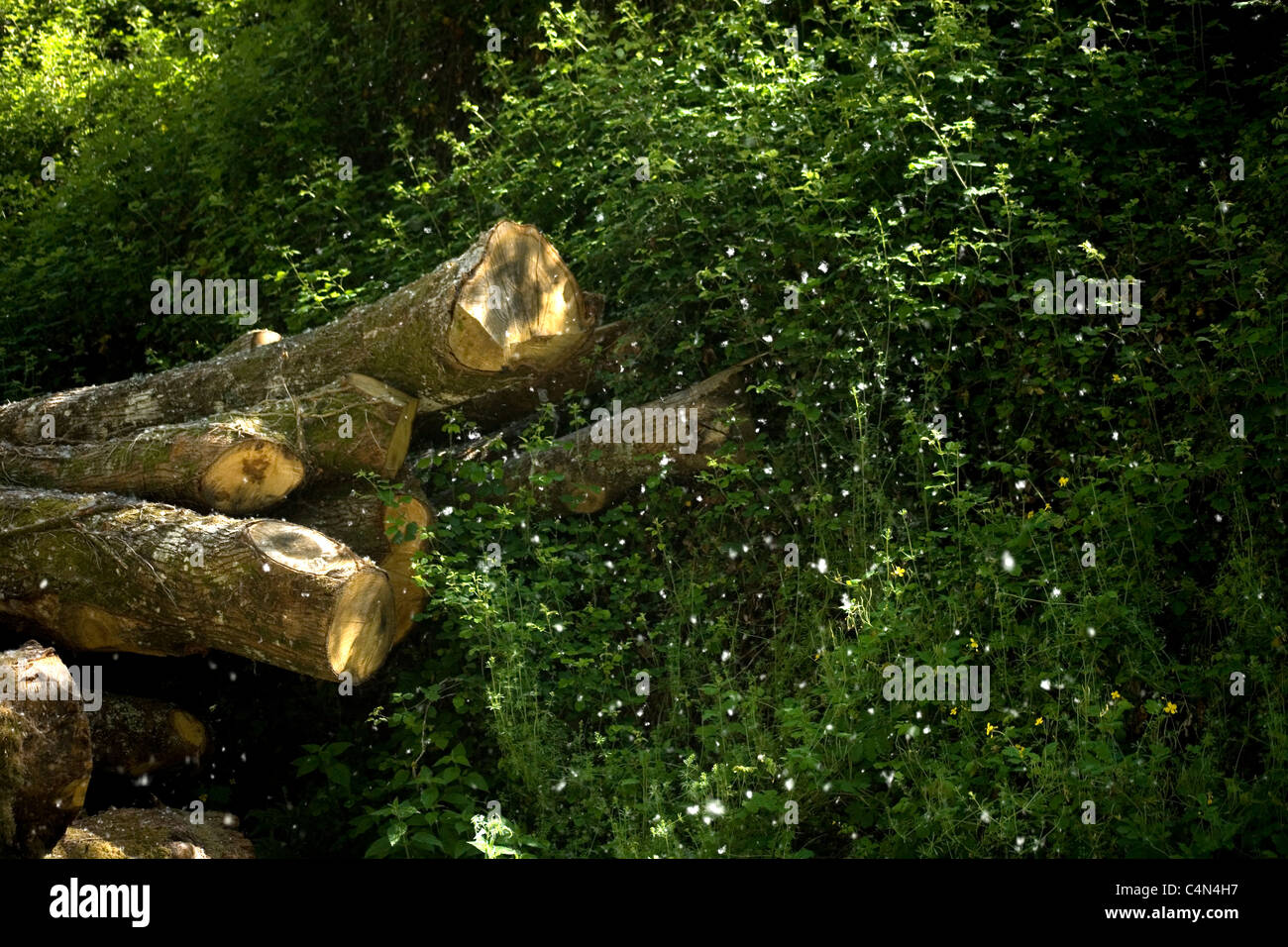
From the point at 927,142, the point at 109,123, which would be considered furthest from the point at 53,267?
the point at 927,142

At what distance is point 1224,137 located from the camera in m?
6.11

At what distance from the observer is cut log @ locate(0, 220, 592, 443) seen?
217 inches

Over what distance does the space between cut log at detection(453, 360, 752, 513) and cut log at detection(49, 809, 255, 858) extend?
1933 millimetres

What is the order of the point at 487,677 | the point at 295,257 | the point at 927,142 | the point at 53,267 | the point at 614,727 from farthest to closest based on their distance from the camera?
the point at 53,267, the point at 295,257, the point at 927,142, the point at 487,677, the point at 614,727

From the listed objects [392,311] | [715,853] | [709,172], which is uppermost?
[709,172]

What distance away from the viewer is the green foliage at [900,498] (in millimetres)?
4285

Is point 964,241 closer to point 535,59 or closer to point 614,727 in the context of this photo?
point 614,727

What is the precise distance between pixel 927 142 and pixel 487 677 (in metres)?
3.27

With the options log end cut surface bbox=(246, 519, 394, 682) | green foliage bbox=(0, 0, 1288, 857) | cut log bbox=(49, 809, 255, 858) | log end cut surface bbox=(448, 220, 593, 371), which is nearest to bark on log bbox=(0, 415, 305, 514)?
log end cut surface bbox=(246, 519, 394, 682)

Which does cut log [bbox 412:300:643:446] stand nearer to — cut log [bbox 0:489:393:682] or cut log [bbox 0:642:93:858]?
cut log [bbox 0:489:393:682]

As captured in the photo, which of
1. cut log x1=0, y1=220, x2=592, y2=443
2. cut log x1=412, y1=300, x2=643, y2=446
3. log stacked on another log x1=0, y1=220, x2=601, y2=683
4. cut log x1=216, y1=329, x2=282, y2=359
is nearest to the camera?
log stacked on another log x1=0, y1=220, x2=601, y2=683

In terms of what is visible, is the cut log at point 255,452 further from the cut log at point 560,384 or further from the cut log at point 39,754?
the cut log at point 39,754

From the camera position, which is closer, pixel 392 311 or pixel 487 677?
pixel 487 677

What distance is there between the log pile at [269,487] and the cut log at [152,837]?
0.01 metres
